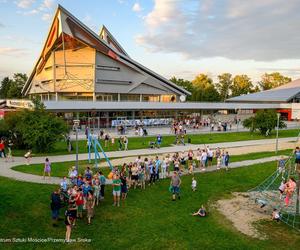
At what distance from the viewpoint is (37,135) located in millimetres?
25203

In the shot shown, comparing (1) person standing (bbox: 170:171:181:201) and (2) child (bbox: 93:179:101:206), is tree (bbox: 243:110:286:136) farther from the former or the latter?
(2) child (bbox: 93:179:101:206)

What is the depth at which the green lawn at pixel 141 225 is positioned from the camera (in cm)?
1059

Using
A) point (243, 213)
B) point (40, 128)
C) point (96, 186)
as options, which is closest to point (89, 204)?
point (96, 186)

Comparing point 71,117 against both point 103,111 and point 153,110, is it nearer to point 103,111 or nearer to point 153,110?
point 103,111

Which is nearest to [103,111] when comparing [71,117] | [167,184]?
[71,117]

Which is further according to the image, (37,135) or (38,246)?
(37,135)

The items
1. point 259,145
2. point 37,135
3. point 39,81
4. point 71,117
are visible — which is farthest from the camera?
point 39,81

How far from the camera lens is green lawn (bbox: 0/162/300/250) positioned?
34.7ft

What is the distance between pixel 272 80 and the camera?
396ft

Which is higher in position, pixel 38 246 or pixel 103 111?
pixel 103 111

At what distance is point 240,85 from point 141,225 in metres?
102

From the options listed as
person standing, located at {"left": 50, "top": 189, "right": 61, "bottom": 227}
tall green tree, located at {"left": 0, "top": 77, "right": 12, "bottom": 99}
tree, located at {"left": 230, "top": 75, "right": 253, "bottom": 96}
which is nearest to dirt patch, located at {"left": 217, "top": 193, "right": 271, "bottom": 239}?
person standing, located at {"left": 50, "top": 189, "right": 61, "bottom": 227}

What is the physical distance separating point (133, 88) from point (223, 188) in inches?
1786

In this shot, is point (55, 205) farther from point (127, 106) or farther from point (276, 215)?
point (127, 106)
